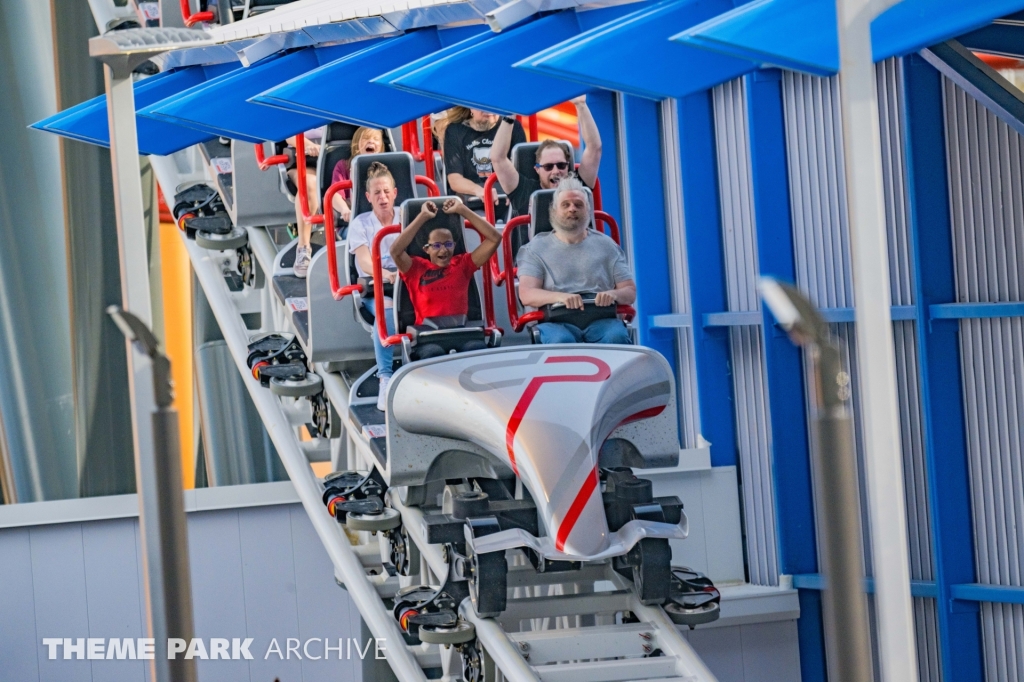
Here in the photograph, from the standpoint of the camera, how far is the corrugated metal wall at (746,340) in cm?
816

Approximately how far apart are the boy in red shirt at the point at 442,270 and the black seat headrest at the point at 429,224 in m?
0.02

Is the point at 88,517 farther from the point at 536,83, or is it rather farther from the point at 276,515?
the point at 536,83

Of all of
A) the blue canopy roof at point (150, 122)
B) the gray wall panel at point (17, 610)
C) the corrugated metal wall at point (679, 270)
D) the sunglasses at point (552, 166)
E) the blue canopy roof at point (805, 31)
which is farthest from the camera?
the gray wall panel at point (17, 610)

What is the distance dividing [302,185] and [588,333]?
2.33 metres

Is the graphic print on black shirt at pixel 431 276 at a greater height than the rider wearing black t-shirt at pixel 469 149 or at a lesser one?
lesser

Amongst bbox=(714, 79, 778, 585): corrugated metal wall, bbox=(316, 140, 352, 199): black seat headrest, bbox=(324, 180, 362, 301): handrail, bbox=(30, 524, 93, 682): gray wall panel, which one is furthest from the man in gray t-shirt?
bbox=(30, 524, 93, 682): gray wall panel

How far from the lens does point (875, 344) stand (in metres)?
2.97

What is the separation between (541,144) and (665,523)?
7.44 ft

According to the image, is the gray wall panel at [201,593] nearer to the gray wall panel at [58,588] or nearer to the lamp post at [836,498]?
the gray wall panel at [58,588]

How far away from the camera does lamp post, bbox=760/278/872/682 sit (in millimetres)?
2314

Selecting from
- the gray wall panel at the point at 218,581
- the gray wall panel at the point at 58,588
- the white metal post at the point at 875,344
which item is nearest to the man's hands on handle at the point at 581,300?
the white metal post at the point at 875,344

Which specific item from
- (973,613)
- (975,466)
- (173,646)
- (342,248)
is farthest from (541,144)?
(173,646)

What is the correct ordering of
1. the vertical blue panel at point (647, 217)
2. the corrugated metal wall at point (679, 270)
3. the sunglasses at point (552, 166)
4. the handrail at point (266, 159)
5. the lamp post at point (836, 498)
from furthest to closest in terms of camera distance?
the vertical blue panel at point (647, 217) < the corrugated metal wall at point (679, 270) < the handrail at point (266, 159) < the sunglasses at point (552, 166) < the lamp post at point (836, 498)

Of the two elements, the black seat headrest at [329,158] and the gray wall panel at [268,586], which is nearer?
the black seat headrest at [329,158]
